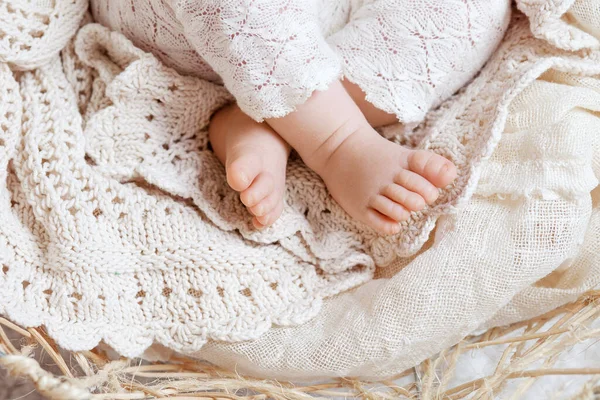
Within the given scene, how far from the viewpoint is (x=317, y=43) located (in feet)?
2.46

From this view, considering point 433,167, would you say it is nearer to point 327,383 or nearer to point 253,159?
point 253,159

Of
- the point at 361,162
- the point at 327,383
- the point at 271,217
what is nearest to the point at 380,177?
the point at 361,162

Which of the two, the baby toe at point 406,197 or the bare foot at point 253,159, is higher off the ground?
the bare foot at point 253,159

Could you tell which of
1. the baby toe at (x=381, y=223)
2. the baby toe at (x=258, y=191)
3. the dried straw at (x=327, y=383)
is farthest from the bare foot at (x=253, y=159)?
the dried straw at (x=327, y=383)

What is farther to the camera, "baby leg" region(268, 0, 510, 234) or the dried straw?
"baby leg" region(268, 0, 510, 234)

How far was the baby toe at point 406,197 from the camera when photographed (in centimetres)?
75

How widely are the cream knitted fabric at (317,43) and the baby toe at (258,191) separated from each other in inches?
3.1

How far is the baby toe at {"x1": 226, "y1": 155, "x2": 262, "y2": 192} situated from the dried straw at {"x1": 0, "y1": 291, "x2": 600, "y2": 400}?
0.78 feet

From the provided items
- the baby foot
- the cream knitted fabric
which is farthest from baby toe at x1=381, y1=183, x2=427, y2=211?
the cream knitted fabric

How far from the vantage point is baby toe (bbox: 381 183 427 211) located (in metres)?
0.75

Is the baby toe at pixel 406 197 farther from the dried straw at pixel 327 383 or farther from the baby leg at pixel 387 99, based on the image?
the dried straw at pixel 327 383

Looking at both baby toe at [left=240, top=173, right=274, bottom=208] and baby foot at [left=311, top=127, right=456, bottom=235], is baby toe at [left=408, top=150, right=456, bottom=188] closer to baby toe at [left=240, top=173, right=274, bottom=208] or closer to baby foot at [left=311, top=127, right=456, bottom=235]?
baby foot at [left=311, top=127, right=456, bottom=235]

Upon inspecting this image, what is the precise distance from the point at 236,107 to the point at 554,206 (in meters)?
0.44

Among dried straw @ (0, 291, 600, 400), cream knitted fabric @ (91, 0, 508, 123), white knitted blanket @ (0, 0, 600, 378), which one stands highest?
cream knitted fabric @ (91, 0, 508, 123)
